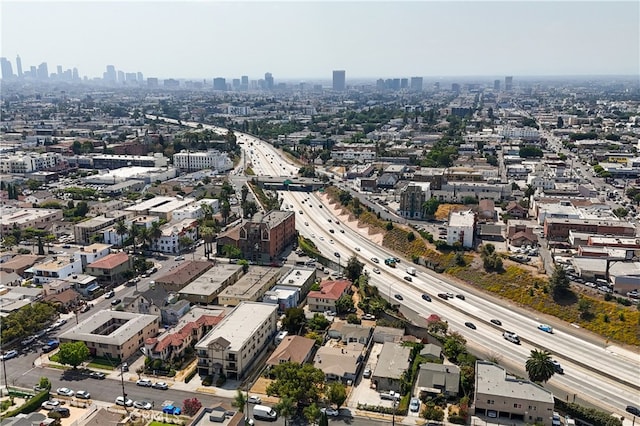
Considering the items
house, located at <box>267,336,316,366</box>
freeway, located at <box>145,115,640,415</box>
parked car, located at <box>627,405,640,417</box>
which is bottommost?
parked car, located at <box>627,405,640,417</box>

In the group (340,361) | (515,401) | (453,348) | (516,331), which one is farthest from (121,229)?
(515,401)

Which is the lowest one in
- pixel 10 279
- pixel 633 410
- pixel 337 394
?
pixel 633 410

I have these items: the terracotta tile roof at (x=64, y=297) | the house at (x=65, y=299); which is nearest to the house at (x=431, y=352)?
the house at (x=65, y=299)

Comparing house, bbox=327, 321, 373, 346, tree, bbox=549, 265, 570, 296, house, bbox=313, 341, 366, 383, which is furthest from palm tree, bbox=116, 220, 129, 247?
tree, bbox=549, 265, 570, 296

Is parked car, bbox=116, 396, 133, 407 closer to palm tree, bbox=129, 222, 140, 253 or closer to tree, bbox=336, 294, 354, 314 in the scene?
tree, bbox=336, 294, 354, 314

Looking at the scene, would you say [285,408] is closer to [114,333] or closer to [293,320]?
[293,320]

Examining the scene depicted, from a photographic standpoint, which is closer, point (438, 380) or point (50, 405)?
point (50, 405)

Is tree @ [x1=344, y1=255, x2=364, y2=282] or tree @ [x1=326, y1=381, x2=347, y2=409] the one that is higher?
tree @ [x1=344, y1=255, x2=364, y2=282]

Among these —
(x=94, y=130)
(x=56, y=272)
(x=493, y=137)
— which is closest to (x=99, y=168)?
(x=94, y=130)

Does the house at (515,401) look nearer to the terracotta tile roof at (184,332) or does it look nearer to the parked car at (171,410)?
the parked car at (171,410)
